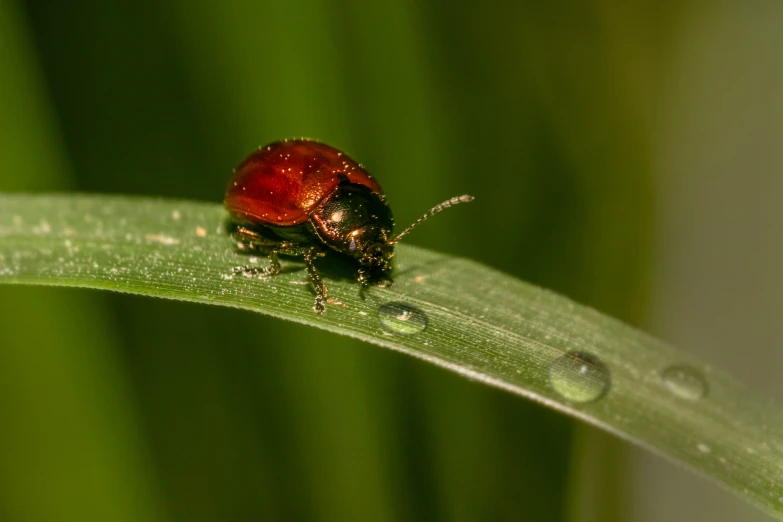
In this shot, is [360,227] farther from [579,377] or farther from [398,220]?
[579,377]

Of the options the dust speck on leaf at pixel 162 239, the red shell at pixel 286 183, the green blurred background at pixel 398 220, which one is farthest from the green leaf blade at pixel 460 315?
the green blurred background at pixel 398 220

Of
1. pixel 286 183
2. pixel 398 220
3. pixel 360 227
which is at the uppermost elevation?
pixel 286 183

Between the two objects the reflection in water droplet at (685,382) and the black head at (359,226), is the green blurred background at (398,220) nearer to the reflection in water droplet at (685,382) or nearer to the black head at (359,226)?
the black head at (359,226)

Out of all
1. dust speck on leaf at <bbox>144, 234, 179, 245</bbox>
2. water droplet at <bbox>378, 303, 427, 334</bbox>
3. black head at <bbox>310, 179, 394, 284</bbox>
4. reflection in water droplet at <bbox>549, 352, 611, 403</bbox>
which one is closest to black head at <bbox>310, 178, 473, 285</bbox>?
black head at <bbox>310, 179, 394, 284</bbox>

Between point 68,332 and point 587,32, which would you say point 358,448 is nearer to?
point 68,332

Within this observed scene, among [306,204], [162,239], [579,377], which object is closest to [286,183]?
[306,204]

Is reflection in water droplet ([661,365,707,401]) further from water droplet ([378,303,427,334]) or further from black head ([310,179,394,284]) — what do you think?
black head ([310,179,394,284])
